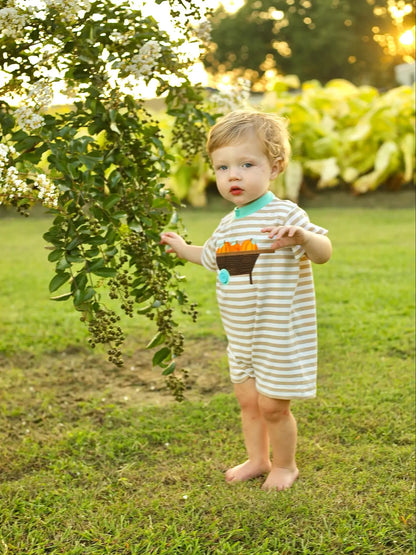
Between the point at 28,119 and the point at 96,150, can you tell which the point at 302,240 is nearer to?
the point at 96,150

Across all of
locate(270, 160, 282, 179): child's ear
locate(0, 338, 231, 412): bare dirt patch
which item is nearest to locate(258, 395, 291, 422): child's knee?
locate(270, 160, 282, 179): child's ear

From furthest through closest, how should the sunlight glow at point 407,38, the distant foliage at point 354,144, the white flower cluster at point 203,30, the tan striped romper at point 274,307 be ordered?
the sunlight glow at point 407,38 < the distant foliage at point 354,144 < the white flower cluster at point 203,30 < the tan striped romper at point 274,307

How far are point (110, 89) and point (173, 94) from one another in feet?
1.43

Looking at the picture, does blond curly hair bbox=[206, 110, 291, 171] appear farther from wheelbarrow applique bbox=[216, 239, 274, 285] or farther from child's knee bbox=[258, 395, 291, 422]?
child's knee bbox=[258, 395, 291, 422]

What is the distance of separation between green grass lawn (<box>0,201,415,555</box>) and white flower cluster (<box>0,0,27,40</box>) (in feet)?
4.29

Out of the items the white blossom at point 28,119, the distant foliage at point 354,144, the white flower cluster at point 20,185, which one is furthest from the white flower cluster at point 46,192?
the distant foliage at point 354,144

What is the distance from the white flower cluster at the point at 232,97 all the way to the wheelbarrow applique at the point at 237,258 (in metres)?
0.80

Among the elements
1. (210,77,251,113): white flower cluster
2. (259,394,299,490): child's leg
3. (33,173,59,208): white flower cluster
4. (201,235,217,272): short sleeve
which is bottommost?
(259,394,299,490): child's leg

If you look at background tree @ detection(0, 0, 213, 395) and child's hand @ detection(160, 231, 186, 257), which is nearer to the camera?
background tree @ detection(0, 0, 213, 395)

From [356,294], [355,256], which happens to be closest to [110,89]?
[356,294]

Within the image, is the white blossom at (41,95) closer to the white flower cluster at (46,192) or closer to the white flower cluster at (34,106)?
the white flower cluster at (34,106)

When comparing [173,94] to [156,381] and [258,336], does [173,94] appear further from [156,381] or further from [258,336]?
[156,381]

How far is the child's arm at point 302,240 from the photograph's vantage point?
1.90 metres

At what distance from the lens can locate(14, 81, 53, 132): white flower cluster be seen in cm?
191
